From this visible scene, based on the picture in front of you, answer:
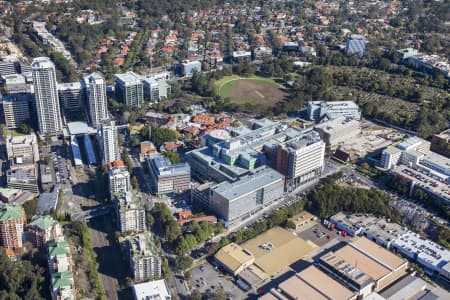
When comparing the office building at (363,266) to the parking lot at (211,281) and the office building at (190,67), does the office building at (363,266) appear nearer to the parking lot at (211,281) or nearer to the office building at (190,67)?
the parking lot at (211,281)

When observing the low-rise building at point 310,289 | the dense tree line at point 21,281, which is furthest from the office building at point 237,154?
the dense tree line at point 21,281

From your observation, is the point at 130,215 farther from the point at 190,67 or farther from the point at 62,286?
the point at 190,67

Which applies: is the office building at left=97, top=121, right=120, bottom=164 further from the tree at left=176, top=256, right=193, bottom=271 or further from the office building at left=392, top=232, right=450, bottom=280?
the office building at left=392, top=232, right=450, bottom=280

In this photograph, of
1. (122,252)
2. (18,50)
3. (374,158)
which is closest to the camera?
(122,252)

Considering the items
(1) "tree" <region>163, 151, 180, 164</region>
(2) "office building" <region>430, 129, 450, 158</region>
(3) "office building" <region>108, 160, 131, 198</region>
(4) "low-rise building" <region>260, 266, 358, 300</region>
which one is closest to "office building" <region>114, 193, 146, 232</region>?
(3) "office building" <region>108, 160, 131, 198</region>

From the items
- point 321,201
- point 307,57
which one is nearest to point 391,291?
point 321,201

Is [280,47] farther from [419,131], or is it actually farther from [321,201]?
[321,201]
